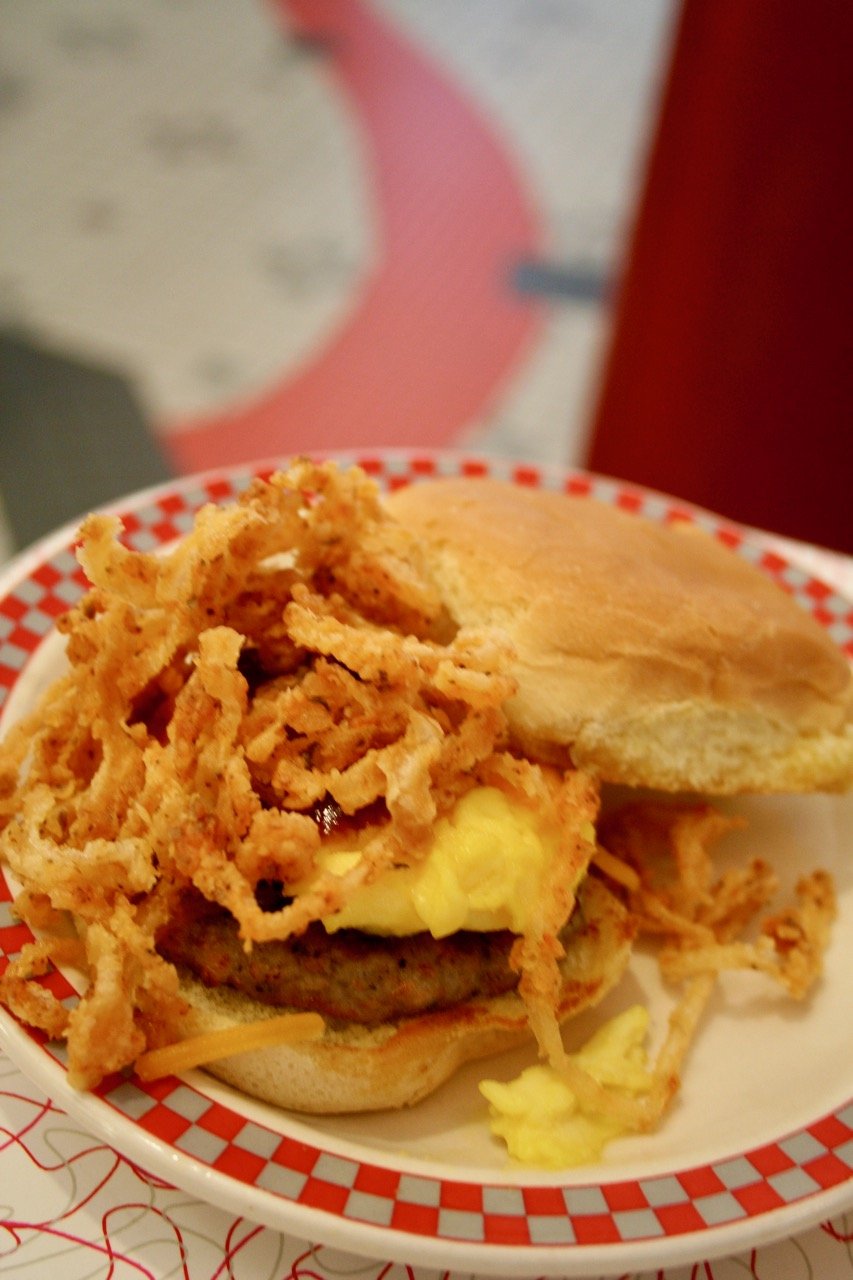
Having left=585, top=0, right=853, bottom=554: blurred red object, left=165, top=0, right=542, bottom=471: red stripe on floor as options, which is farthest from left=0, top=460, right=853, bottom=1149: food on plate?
left=165, top=0, right=542, bottom=471: red stripe on floor

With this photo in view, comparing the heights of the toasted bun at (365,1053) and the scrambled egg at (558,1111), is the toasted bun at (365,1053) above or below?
above

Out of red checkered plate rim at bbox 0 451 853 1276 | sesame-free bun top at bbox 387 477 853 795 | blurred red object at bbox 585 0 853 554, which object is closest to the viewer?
red checkered plate rim at bbox 0 451 853 1276

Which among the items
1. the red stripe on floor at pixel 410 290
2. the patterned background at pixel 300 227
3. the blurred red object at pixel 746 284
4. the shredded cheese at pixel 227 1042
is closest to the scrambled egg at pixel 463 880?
the shredded cheese at pixel 227 1042

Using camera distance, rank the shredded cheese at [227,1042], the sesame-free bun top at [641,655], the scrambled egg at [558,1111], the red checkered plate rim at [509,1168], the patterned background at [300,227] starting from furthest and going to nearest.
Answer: the patterned background at [300,227], the sesame-free bun top at [641,655], the scrambled egg at [558,1111], the shredded cheese at [227,1042], the red checkered plate rim at [509,1168]

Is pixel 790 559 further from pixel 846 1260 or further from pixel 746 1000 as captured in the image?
pixel 846 1260

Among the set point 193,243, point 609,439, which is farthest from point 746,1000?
point 193,243

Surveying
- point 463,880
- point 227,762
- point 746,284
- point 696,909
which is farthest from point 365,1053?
point 746,284

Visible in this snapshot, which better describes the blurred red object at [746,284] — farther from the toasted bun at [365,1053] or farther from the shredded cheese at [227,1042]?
the shredded cheese at [227,1042]

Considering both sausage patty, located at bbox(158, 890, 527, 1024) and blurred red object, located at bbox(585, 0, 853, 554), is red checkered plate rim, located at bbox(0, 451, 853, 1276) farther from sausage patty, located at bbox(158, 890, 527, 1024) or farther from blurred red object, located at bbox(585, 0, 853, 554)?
blurred red object, located at bbox(585, 0, 853, 554)
